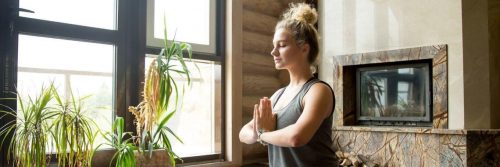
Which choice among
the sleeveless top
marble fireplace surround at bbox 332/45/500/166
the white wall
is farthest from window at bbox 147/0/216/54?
the sleeveless top

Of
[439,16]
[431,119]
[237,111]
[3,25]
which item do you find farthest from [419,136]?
[3,25]

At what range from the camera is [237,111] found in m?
4.27

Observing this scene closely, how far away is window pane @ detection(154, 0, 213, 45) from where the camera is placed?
383 centimetres

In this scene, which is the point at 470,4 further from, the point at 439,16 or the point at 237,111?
the point at 237,111

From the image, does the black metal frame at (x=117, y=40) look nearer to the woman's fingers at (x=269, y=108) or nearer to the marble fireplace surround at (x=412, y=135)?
the marble fireplace surround at (x=412, y=135)

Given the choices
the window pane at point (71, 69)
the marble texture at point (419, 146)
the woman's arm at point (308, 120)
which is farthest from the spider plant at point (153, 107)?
the marble texture at point (419, 146)

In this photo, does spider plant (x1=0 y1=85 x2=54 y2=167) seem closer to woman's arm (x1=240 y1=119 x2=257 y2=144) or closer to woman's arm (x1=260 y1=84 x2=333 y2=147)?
woman's arm (x1=240 y1=119 x2=257 y2=144)

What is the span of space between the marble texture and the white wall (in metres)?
0.17

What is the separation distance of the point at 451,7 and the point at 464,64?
19.1 inches

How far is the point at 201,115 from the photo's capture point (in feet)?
13.7

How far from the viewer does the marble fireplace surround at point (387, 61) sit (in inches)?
146

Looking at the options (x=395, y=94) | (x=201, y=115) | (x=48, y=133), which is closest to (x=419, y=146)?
(x=395, y=94)

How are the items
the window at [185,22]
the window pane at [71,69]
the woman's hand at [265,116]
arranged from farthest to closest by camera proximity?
the window at [185,22] < the window pane at [71,69] < the woman's hand at [265,116]

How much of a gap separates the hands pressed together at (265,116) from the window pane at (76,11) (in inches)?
85.8
